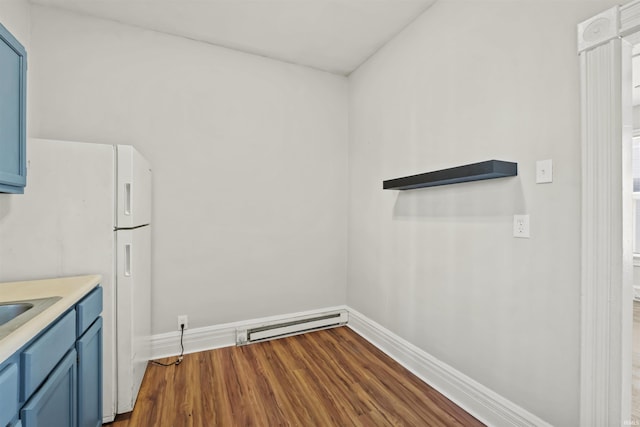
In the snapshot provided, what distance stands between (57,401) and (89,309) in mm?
429

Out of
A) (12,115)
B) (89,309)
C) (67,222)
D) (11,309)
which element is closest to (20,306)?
(11,309)

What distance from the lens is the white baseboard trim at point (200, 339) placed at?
265 cm

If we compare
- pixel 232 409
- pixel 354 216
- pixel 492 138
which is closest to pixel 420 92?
pixel 492 138

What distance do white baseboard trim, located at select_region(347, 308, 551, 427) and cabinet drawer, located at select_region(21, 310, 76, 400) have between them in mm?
2158

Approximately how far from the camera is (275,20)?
2.54 meters

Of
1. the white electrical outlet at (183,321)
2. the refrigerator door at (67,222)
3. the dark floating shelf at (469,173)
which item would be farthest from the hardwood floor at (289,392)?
the dark floating shelf at (469,173)

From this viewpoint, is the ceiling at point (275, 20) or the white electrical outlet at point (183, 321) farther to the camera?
the white electrical outlet at point (183, 321)

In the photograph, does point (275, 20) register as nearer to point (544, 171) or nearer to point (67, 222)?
point (67, 222)

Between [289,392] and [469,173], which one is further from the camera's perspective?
[289,392]

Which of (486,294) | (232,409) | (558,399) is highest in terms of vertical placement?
(486,294)

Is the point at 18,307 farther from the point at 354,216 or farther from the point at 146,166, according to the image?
the point at 354,216

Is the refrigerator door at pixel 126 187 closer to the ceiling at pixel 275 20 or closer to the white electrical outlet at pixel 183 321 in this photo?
the white electrical outlet at pixel 183 321

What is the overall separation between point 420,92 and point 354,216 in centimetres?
137

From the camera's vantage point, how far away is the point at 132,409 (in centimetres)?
195
